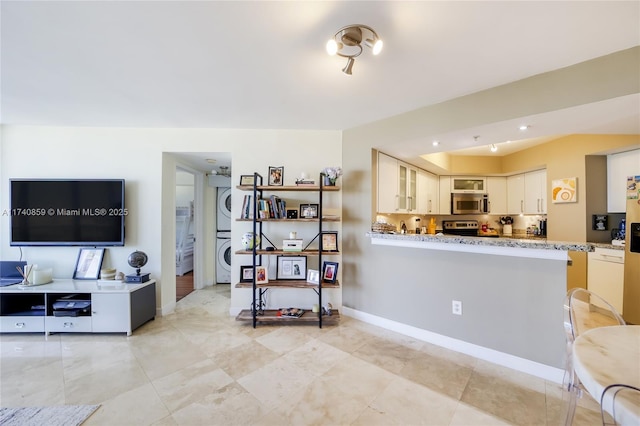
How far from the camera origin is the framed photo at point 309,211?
2.87 meters

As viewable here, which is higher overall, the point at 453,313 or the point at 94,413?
the point at 453,313

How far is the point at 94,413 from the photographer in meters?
1.53

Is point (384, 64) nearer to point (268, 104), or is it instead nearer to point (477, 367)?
point (268, 104)

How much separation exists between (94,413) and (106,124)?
2915 millimetres

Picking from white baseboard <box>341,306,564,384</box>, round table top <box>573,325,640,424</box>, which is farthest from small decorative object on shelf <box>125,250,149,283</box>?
round table top <box>573,325,640,424</box>

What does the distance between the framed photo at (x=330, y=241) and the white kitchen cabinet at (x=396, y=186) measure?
68cm

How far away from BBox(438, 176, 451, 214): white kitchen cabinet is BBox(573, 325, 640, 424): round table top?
3.70 metres

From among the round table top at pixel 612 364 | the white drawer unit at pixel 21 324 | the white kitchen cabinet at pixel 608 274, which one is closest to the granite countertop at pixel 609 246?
the white kitchen cabinet at pixel 608 274

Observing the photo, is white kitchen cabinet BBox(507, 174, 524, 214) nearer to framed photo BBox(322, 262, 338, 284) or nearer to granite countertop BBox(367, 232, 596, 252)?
granite countertop BBox(367, 232, 596, 252)

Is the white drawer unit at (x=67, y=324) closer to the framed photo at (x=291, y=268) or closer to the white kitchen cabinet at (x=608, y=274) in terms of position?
the framed photo at (x=291, y=268)

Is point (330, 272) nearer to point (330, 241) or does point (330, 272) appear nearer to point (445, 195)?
point (330, 241)

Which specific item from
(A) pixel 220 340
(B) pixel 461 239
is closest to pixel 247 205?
(A) pixel 220 340

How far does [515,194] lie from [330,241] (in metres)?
3.80

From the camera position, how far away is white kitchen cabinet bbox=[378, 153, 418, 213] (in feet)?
10.1
